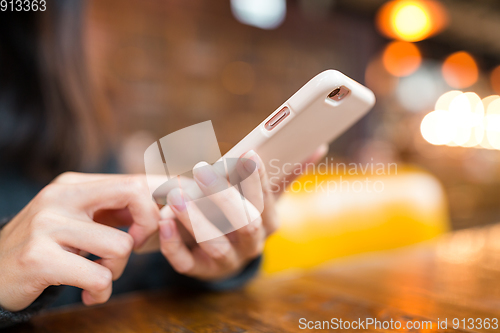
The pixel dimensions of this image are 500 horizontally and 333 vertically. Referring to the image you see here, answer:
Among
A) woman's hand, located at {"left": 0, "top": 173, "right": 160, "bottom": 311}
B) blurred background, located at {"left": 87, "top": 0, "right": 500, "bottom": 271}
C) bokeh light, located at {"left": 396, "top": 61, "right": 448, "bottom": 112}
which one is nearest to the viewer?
woman's hand, located at {"left": 0, "top": 173, "right": 160, "bottom": 311}

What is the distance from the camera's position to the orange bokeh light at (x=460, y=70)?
4.11 meters

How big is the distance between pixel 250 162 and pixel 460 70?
4.86 metres

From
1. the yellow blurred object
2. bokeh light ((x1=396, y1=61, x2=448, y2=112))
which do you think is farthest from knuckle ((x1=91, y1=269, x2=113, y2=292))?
bokeh light ((x1=396, y1=61, x2=448, y2=112))

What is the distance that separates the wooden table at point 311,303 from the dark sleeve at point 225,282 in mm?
14

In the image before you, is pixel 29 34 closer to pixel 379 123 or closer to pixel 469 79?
pixel 379 123

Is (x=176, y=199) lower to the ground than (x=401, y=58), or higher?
lower

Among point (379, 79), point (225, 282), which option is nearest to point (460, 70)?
point (379, 79)

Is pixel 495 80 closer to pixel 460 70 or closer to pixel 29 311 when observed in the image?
pixel 460 70

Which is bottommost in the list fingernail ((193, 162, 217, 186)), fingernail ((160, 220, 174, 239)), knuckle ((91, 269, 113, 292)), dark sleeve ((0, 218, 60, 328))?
dark sleeve ((0, 218, 60, 328))

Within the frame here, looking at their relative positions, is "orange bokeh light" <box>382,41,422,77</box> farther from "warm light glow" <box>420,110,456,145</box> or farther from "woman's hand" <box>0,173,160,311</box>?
"woman's hand" <box>0,173,160,311</box>

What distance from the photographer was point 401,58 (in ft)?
12.0

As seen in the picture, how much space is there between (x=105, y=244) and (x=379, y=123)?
3.45 meters

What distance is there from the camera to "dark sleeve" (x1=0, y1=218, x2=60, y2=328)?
0.31 meters

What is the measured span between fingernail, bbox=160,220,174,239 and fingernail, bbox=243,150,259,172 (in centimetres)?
10
